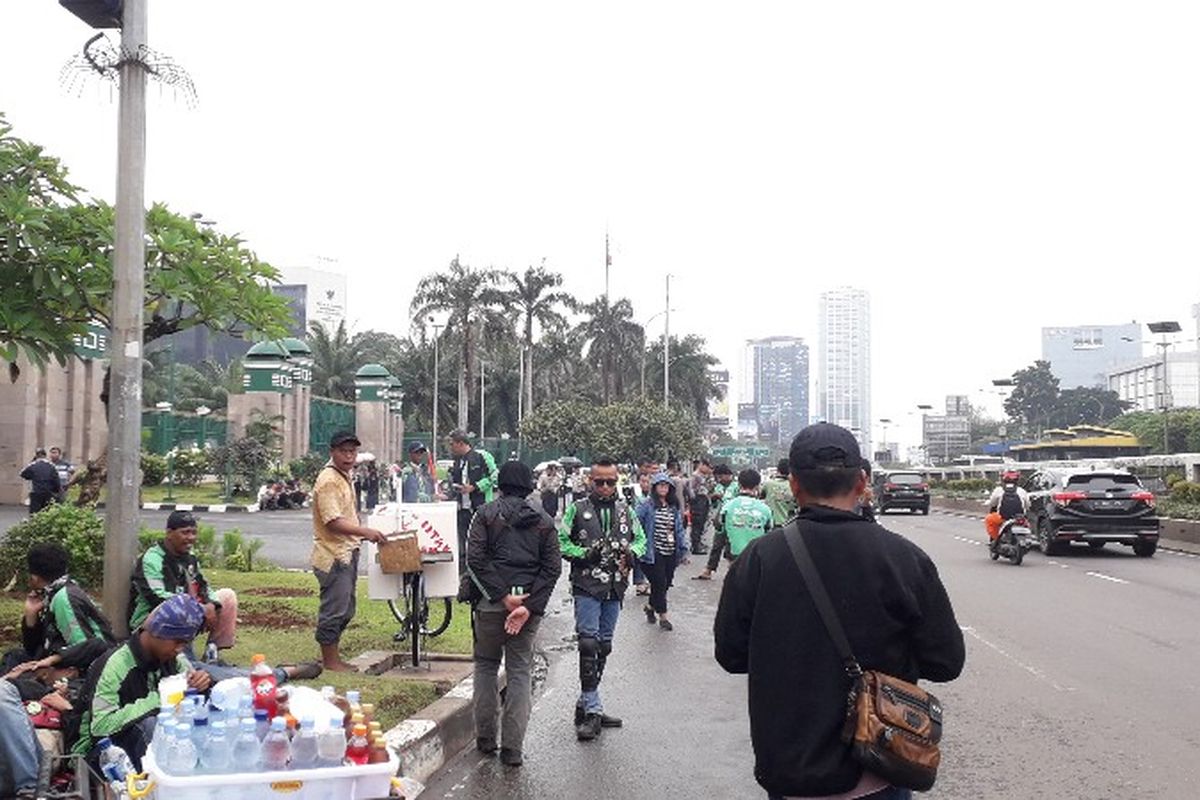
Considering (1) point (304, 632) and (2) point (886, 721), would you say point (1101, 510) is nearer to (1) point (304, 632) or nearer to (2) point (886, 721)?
(1) point (304, 632)

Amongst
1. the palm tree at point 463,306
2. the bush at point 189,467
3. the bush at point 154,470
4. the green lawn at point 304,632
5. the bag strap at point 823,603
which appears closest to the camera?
the bag strap at point 823,603

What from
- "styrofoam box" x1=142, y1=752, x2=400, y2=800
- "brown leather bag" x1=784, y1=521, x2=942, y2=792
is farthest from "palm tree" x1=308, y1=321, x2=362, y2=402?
"brown leather bag" x1=784, y1=521, x2=942, y2=792

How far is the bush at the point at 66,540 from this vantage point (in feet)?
38.3

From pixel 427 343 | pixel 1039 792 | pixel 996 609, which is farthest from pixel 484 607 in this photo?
pixel 427 343

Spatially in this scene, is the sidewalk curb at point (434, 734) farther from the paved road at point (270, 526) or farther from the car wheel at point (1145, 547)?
the car wheel at point (1145, 547)

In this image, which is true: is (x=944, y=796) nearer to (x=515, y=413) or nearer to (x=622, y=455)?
(x=622, y=455)

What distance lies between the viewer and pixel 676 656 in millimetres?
11484

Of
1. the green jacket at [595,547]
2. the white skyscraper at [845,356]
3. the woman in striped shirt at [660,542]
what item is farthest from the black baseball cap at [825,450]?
the white skyscraper at [845,356]

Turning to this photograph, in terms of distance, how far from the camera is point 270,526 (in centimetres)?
2722

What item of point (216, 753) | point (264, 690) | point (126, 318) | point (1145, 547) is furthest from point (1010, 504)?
point (216, 753)

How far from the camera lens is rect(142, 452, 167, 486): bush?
126 ft

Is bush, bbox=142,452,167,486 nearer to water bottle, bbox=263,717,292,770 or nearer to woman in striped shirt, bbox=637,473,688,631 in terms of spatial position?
woman in striped shirt, bbox=637,473,688,631

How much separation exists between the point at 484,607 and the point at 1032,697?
4.64 metres

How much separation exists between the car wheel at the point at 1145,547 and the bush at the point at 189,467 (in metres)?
28.4
